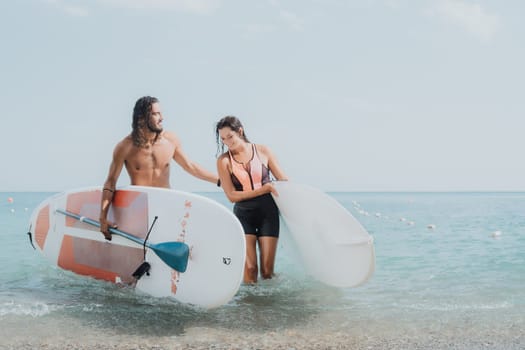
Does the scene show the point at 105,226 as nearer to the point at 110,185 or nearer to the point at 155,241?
the point at 110,185

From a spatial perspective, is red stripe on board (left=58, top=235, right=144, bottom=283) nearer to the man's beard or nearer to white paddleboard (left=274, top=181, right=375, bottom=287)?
the man's beard

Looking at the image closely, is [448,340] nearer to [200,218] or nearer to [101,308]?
[200,218]

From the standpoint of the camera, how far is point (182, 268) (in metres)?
3.60

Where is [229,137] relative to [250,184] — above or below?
above

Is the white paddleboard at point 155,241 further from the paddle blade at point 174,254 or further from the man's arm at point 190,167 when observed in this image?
the man's arm at point 190,167

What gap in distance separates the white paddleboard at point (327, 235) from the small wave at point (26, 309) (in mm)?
1836

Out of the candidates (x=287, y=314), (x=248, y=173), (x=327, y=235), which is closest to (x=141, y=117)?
(x=248, y=173)

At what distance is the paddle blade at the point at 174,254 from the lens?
11.7 ft

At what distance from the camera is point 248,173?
3844 mm

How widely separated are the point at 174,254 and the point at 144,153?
88cm

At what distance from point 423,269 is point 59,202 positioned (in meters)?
3.88

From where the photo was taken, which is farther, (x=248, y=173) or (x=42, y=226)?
(x=42, y=226)

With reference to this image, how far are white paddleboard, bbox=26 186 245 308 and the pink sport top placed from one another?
0.32 meters

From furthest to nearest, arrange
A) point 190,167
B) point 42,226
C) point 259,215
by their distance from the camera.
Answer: point 42,226 < point 190,167 < point 259,215
